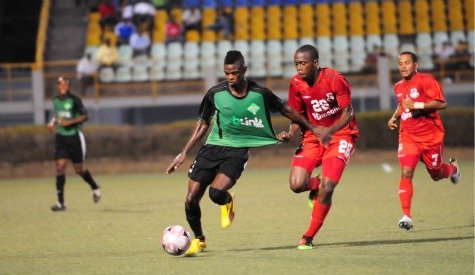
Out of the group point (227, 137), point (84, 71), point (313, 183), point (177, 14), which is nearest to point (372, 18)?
point (177, 14)

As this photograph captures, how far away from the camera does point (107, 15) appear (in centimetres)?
3044

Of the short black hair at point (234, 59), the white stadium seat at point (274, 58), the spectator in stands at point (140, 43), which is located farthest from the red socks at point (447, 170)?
the spectator in stands at point (140, 43)

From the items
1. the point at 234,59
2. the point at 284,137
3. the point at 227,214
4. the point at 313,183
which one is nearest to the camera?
the point at 234,59

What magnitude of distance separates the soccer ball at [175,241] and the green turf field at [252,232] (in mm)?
102

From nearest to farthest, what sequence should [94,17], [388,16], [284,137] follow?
1. [284,137]
2. [388,16]
3. [94,17]

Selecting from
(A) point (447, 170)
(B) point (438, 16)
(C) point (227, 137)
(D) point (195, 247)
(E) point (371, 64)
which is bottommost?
(D) point (195, 247)

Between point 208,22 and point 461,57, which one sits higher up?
point 208,22

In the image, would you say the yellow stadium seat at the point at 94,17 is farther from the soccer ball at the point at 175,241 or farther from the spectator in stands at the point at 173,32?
the soccer ball at the point at 175,241

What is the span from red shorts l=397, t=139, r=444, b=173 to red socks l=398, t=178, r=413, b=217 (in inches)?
10.0

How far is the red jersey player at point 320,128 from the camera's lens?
1033 cm

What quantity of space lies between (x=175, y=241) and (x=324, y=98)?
2136mm

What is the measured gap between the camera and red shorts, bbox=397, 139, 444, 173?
12.0 meters

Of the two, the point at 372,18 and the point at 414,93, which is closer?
the point at 414,93

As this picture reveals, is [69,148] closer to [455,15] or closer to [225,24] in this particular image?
[225,24]
